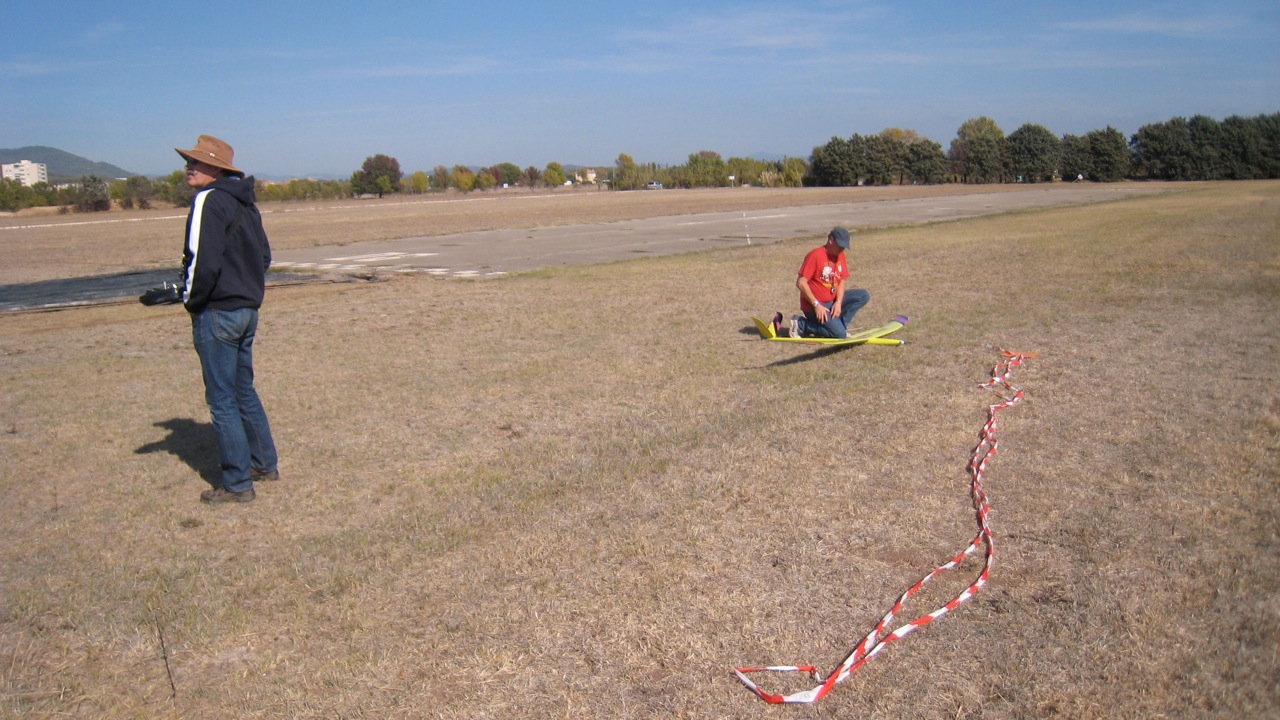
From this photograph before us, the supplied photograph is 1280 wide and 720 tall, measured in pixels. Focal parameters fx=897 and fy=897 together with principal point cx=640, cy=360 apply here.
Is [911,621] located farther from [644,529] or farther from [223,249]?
[223,249]

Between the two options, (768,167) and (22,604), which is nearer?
(22,604)

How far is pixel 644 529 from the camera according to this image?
4551 mm

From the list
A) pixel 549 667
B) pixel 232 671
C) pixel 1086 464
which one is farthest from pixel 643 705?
pixel 1086 464

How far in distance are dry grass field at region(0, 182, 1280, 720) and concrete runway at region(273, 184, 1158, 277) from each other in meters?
Answer: 9.65

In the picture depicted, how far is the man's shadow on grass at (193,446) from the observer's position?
19.1 ft

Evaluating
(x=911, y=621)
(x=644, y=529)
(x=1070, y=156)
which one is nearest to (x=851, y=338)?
(x=644, y=529)

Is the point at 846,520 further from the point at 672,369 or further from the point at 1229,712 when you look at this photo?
the point at 672,369

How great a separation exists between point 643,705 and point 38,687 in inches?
88.4

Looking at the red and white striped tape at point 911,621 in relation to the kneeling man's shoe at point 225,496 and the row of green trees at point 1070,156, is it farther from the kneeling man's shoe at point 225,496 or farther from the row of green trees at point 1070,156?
the row of green trees at point 1070,156

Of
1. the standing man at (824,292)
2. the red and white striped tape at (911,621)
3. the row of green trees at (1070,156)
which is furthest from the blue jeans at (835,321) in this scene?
the row of green trees at (1070,156)

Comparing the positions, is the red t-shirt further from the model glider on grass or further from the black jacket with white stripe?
the black jacket with white stripe

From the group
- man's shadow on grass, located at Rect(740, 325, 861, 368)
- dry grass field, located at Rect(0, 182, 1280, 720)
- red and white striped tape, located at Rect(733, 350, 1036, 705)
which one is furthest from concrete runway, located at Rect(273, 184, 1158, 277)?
red and white striped tape, located at Rect(733, 350, 1036, 705)

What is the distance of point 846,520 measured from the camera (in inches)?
181

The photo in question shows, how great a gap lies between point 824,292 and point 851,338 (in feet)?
2.09
